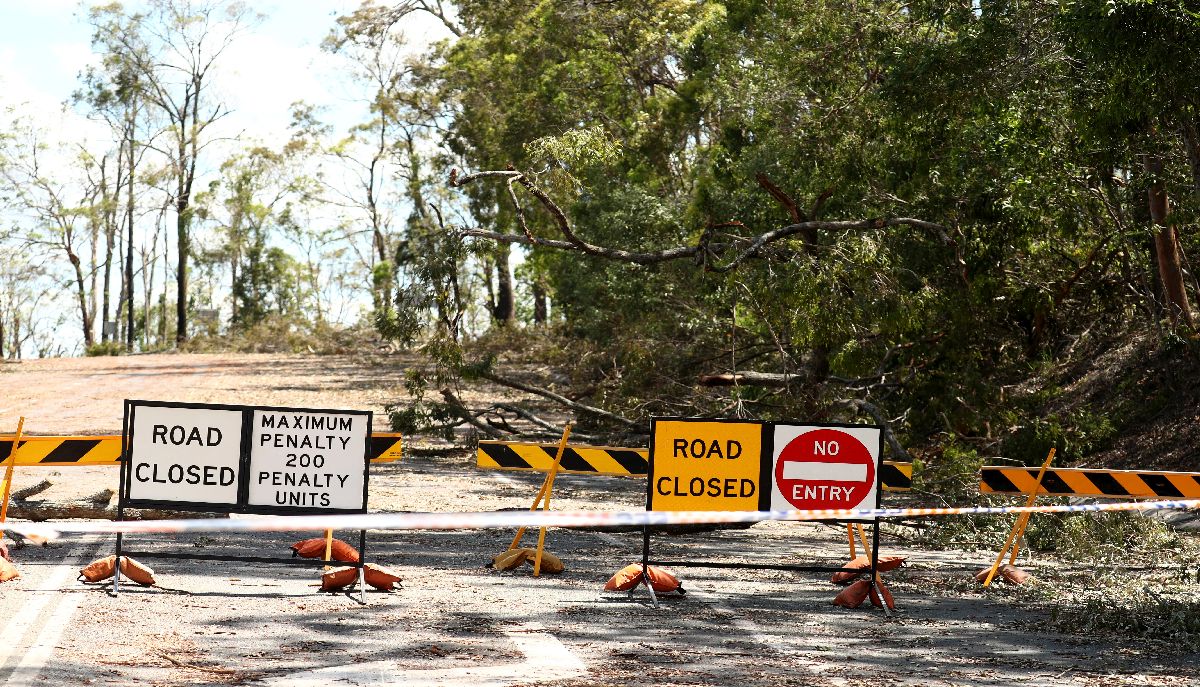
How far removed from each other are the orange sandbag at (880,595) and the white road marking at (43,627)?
5364 millimetres

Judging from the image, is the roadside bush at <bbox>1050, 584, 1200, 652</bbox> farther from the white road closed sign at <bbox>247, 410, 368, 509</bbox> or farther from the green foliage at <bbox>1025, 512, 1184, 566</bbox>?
the white road closed sign at <bbox>247, 410, 368, 509</bbox>

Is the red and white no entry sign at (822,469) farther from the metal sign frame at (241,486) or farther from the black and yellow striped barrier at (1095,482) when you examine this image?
the metal sign frame at (241,486)

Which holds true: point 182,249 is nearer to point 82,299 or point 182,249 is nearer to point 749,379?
point 82,299

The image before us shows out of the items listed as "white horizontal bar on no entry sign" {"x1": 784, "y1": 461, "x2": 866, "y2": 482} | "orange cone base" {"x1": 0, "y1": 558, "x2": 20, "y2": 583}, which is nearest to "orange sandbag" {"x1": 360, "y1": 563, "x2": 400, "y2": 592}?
"orange cone base" {"x1": 0, "y1": 558, "x2": 20, "y2": 583}

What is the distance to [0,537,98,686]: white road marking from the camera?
634 cm

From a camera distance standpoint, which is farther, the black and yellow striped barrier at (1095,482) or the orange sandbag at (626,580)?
the black and yellow striped barrier at (1095,482)

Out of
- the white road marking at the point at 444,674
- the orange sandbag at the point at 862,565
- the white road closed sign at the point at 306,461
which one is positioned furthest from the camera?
the orange sandbag at the point at 862,565

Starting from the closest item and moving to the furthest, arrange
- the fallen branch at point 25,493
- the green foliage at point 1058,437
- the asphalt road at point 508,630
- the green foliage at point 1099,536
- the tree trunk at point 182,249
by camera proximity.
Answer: the asphalt road at point 508,630, the green foliage at point 1099,536, the fallen branch at point 25,493, the green foliage at point 1058,437, the tree trunk at point 182,249

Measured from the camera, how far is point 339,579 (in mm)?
8922

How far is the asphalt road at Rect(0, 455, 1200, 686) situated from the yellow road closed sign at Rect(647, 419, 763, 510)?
0.72 metres

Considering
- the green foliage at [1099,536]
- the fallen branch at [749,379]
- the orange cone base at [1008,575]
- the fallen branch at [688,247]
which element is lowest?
the orange cone base at [1008,575]

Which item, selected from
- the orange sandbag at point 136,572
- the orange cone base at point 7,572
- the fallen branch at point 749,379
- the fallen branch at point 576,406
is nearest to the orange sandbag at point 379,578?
the orange sandbag at point 136,572

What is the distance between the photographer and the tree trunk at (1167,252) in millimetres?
15797

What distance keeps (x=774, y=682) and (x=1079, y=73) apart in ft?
33.8
